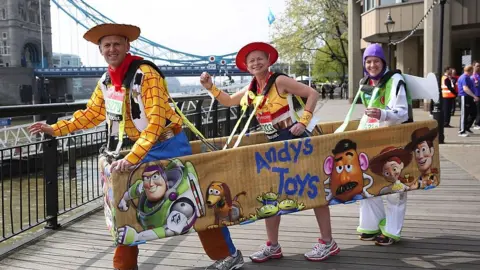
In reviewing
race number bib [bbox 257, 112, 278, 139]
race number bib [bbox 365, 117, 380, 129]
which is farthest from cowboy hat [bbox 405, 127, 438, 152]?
race number bib [bbox 257, 112, 278, 139]

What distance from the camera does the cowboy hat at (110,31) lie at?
2959 mm

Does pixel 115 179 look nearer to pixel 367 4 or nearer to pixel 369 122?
pixel 369 122

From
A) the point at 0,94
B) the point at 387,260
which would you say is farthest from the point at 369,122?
the point at 0,94

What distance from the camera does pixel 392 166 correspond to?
351cm

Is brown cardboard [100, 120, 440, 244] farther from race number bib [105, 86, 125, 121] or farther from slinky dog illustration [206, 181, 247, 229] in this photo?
race number bib [105, 86, 125, 121]

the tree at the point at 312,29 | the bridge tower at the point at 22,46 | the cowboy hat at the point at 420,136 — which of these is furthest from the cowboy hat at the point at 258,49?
the bridge tower at the point at 22,46

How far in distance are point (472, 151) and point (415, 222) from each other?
530 centimetres

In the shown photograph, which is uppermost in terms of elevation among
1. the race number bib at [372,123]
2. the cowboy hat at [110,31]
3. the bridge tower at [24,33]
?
the bridge tower at [24,33]

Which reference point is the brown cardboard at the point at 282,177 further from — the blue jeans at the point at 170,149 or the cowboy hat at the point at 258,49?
the cowboy hat at the point at 258,49

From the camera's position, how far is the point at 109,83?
3.09 meters

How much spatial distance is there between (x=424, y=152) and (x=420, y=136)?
127mm

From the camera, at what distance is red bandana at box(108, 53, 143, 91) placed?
2988mm

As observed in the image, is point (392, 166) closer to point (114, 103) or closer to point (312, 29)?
point (114, 103)

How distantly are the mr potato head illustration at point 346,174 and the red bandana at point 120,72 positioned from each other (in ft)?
4.55
